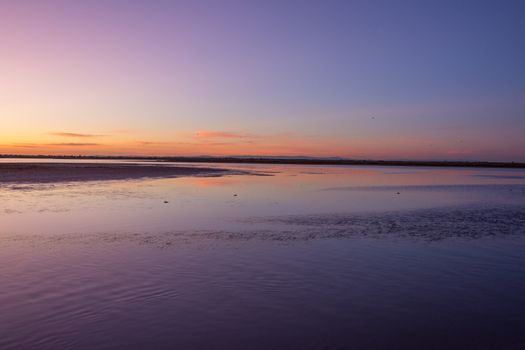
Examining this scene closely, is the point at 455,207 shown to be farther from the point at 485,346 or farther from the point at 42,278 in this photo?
the point at 42,278

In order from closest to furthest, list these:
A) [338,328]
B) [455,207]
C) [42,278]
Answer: [338,328] < [42,278] < [455,207]

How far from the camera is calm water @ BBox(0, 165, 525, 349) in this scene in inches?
261

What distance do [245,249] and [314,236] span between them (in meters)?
3.11

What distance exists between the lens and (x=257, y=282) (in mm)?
9438

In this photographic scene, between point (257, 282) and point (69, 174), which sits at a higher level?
point (257, 282)

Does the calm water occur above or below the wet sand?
above

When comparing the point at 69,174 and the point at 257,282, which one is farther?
the point at 69,174

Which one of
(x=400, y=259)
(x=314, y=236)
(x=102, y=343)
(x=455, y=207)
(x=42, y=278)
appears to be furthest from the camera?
(x=455, y=207)

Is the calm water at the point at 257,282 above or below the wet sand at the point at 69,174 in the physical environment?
above

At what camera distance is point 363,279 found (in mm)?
9734

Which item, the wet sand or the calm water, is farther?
the wet sand

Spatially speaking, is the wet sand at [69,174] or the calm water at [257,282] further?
the wet sand at [69,174]

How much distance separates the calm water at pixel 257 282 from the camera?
21.8 ft

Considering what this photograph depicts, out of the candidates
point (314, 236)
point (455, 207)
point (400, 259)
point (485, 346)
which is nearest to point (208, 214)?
point (314, 236)
